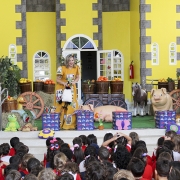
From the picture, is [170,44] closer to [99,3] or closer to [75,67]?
[99,3]

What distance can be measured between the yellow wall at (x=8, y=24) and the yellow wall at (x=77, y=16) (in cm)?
164

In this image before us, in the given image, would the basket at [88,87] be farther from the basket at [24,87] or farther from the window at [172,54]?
the window at [172,54]

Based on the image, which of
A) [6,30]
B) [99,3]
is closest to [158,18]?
[99,3]

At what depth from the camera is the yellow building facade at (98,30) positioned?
14602 millimetres

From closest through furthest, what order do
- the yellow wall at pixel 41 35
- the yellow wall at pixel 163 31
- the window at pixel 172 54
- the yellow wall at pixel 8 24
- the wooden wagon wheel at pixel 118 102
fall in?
the wooden wagon wheel at pixel 118 102 < the yellow wall at pixel 163 31 < the window at pixel 172 54 < the yellow wall at pixel 8 24 < the yellow wall at pixel 41 35

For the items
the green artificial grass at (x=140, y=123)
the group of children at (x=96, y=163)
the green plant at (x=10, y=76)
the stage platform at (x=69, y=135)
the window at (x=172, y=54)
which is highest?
the window at (x=172, y=54)

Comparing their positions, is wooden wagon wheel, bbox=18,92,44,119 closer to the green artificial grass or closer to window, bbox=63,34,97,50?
the green artificial grass

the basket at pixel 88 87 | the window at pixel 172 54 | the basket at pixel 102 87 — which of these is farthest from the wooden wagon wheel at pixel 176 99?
the window at pixel 172 54

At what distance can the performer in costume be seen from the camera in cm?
1060

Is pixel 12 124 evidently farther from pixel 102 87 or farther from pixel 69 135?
pixel 102 87

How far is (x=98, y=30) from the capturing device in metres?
16.3

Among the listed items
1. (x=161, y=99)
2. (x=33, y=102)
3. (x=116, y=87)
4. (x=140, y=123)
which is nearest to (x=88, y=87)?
(x=116, y=87)

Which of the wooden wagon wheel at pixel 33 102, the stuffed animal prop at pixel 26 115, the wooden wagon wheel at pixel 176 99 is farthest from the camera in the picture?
the wooden wagon wheel at pixel 176 99

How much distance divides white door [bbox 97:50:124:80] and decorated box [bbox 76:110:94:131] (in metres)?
5.75
